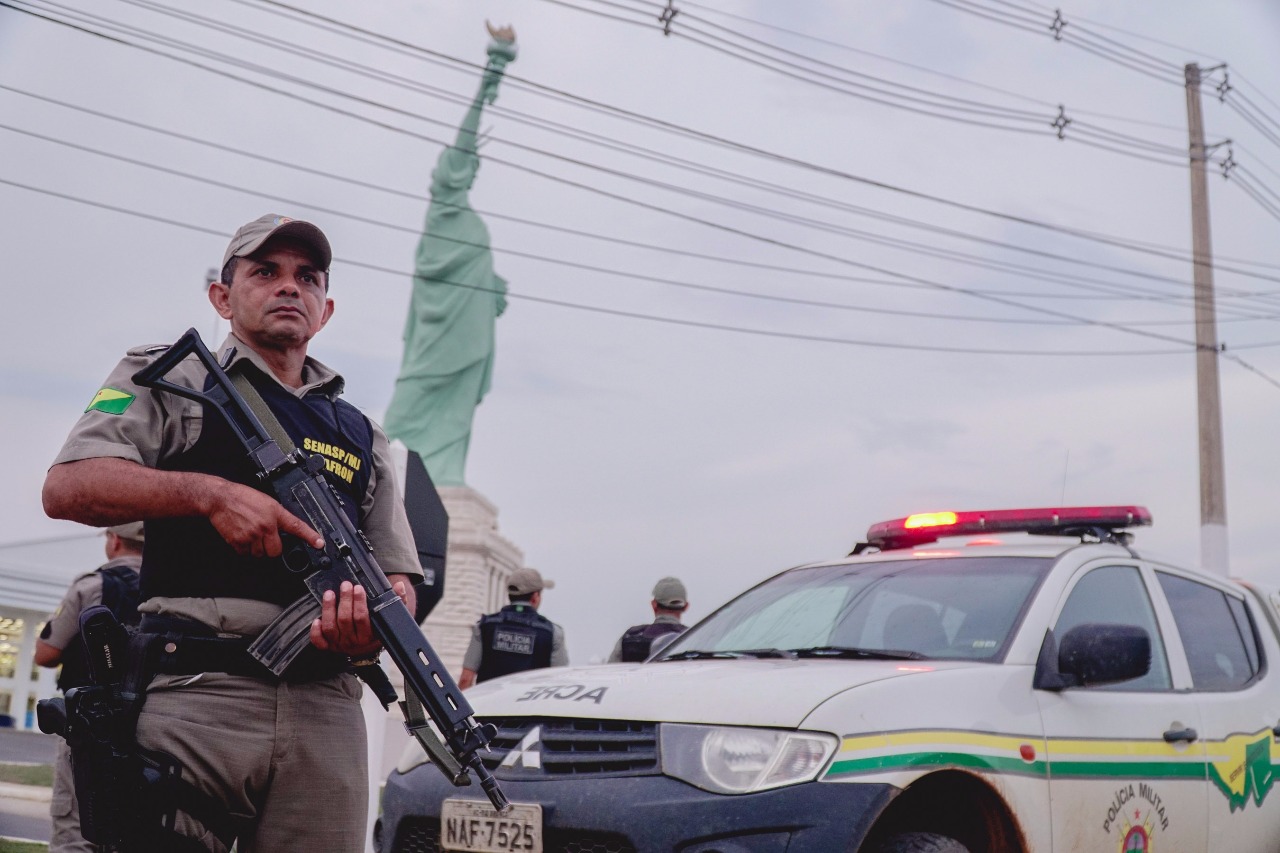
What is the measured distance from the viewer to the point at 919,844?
11.9 ft

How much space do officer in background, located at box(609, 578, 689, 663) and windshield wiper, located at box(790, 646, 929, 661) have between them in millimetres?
2870

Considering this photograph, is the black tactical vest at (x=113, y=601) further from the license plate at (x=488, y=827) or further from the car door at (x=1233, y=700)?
the car door at (x=1233, y=700)

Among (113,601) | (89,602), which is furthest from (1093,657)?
(89,602)

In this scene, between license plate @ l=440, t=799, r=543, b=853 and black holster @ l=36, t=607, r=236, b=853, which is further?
license plate @ l=440, t=799, r=543, b=853

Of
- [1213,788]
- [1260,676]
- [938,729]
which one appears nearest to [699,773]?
[938,729]

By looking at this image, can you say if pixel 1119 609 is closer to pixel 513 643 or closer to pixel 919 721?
pixel 919 721

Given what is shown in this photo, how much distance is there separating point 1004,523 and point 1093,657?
45.9 inches

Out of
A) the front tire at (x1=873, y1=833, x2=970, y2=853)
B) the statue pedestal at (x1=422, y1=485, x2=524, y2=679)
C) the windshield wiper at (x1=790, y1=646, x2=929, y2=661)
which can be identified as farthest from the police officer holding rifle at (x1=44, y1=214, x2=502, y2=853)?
the statue pedestal at (x1=422, y1=485, x2=524, y2=679)

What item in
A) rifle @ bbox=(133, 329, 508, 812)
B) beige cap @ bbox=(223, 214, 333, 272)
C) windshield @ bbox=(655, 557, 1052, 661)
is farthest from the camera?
windshield @ bbox=(655, 557, 1052, 661)

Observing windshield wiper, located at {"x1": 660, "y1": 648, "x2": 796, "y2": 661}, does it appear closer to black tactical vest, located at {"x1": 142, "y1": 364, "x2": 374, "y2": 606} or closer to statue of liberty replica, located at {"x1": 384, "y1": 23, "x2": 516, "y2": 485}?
black tactical vest, located at {"x1": 142, "y1": 364, "x2": 374, "y2": 606}

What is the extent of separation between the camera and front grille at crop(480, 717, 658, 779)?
148 inches

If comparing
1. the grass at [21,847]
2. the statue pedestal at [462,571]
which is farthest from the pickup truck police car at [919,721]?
the statue pedestal at [462,571]

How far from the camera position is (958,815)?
3949 millimetres

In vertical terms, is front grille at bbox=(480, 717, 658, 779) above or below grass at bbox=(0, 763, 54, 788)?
above
